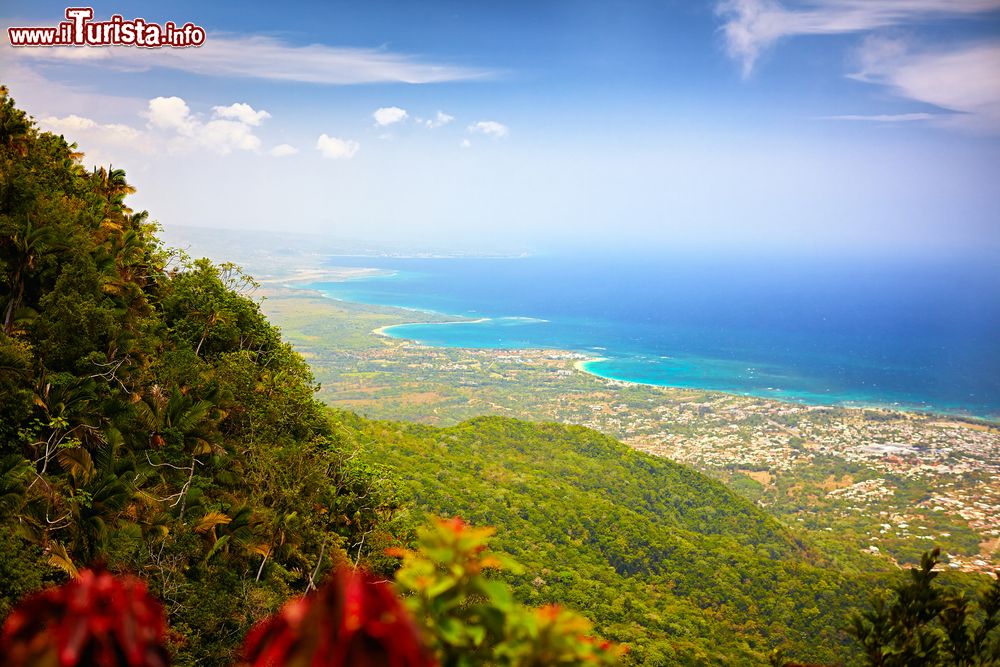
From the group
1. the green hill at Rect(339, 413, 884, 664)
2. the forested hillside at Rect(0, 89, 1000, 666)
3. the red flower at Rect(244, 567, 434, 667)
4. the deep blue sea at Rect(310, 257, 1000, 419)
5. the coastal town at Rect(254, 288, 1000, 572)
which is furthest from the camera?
the deep blue sea at Rect(310, 257, 1000, 419)

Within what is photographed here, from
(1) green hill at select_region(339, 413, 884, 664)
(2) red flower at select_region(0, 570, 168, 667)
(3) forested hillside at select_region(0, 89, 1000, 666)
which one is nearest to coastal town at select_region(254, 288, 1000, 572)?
(1) green hill at select_region(339, 413, 884, 664)

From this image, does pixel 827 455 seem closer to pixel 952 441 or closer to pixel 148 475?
pixel 952 441

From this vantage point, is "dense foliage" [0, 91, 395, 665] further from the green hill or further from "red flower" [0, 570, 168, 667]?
"red flower" [0, 570, 168, 667]

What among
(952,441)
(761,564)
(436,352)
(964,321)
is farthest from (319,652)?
(964,321)

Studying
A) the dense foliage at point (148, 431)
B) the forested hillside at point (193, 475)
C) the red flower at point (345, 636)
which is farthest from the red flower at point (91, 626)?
the dense foliage at point (148, 431)

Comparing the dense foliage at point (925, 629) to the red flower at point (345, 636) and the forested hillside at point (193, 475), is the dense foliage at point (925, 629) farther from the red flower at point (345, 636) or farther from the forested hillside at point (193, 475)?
the red flower at point (345, 636)

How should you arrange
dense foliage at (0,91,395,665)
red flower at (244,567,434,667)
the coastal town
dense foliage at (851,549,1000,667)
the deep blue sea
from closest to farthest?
1. red flower at (244,567,434,667)
2. dense foliage at (851,549,1000,667)
3. dense foliage at (0,91,395,665)
4. the coastal town
5. the deep blue sea
